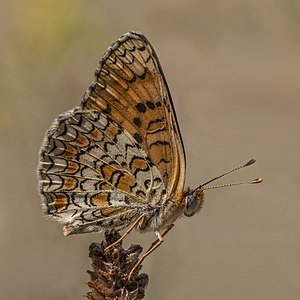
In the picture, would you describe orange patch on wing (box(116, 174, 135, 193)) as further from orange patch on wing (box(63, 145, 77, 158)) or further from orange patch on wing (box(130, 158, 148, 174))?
orange patch on wing (box(63, 145, 77, 158))

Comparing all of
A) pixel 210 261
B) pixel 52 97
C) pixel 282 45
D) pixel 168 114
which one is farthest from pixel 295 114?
pixel 168 114

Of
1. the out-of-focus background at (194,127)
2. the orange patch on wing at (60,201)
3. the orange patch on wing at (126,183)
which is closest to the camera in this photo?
the orange patch on wing at (60,201)

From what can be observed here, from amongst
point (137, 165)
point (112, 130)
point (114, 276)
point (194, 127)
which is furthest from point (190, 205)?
point (194, 127)

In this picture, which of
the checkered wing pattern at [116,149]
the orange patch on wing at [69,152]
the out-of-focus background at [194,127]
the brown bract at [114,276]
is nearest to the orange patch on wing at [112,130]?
the checkered wing pattern at [116,149]

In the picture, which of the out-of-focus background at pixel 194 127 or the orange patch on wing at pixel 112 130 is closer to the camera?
the orange patch on wing at pixel 112 130

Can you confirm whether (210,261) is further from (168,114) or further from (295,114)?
(168,114)

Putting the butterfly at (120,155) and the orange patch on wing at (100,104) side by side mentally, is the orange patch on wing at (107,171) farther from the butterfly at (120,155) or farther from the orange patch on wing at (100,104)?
the orange patch on wing at (100,104)

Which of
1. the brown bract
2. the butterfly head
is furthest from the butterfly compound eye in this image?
the brown bract
